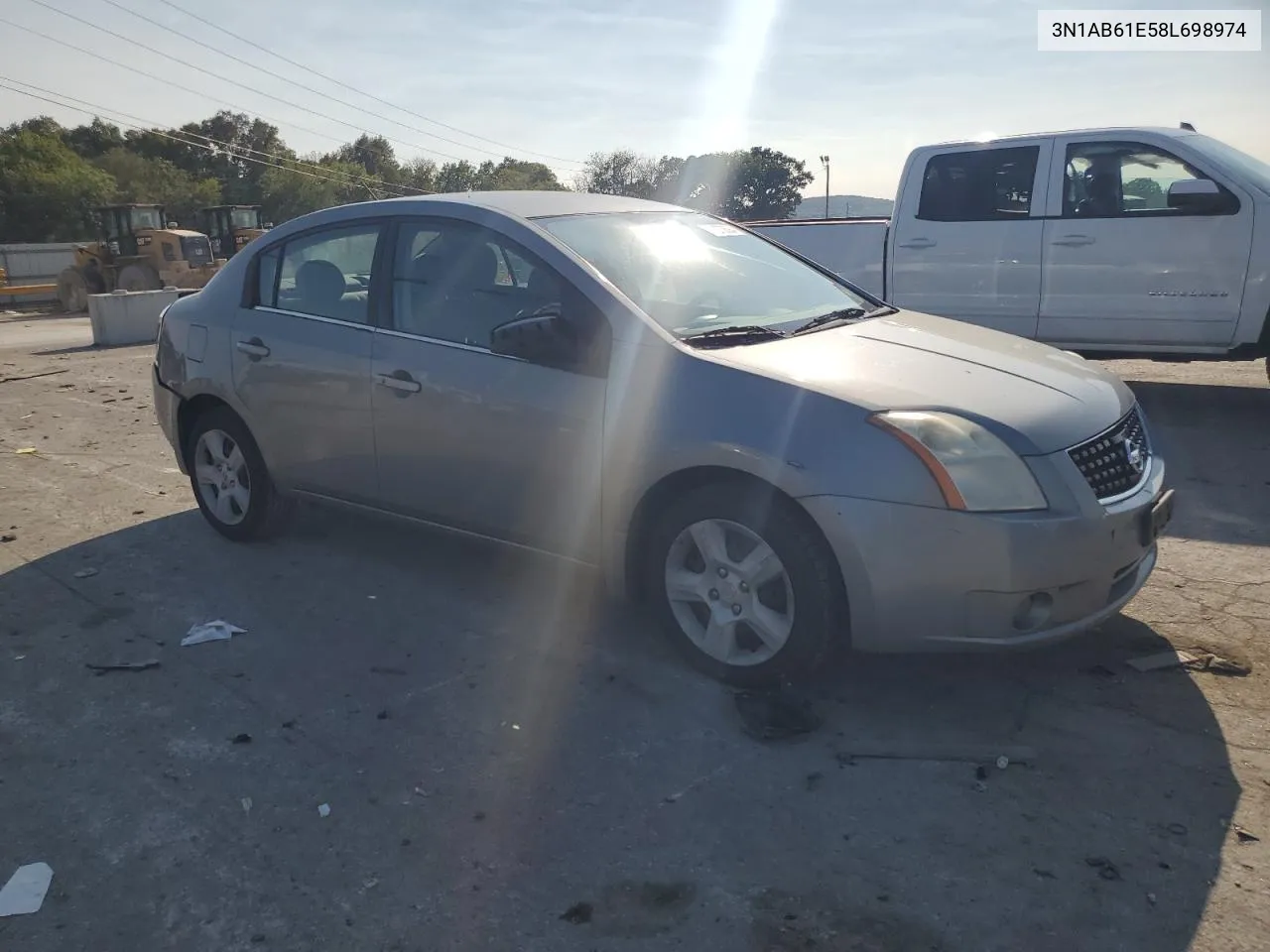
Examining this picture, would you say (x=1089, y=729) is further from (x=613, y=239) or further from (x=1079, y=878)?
(x=613, y=239)

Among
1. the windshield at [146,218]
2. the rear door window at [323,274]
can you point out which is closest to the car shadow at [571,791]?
the rear door window at [323,274]

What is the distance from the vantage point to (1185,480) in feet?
20.0

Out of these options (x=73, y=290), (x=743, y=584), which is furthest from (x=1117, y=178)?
(x=73, y=290)

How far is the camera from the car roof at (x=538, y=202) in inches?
174

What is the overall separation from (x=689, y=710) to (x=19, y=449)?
697 cm

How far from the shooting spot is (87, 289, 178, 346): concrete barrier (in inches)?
674

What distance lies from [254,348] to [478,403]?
159cm

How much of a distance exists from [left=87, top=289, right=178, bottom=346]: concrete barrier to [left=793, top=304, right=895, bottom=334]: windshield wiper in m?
15.2

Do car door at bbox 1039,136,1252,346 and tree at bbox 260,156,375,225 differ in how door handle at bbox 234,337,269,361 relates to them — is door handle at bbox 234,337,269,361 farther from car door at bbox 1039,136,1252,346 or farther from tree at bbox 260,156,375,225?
tree at bbox 260,156,375,225

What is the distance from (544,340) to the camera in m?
3.85

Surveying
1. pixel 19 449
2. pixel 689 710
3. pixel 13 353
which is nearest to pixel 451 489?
pixel 689 710

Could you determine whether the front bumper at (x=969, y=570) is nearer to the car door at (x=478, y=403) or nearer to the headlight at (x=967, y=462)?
the headlight at (x=967, y=462)

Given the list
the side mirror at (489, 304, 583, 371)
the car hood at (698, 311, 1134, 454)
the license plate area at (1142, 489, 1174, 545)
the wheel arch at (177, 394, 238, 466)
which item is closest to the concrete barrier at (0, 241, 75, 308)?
the wheel arch at (177, 394, 238, 466)

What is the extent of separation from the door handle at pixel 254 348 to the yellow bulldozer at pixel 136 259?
23.9 m
